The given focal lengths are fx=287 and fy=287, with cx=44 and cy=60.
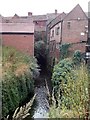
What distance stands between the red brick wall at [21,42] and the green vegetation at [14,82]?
5.04m

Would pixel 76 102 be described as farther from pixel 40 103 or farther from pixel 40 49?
pixel 40 49

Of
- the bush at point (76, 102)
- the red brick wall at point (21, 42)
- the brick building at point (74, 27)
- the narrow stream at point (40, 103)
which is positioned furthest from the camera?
the brick building at point (74, 27)

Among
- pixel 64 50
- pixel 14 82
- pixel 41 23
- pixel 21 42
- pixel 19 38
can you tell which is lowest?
pixel 14 82

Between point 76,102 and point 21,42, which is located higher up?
point 21,42

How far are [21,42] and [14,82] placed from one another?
11694 millimetres

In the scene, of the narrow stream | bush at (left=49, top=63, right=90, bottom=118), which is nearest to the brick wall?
the narrow stream

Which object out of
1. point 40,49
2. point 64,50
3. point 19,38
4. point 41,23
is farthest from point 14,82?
point 41,23

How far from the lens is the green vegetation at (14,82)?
12.9 m

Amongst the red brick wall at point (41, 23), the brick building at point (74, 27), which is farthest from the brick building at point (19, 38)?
the red brick wall at point (41, 23)

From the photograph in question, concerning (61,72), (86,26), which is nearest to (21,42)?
(86,26)

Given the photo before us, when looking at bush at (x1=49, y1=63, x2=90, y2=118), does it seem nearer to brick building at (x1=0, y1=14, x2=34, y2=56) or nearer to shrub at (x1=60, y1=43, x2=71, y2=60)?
shrub at (x1=60, y1=43, x2=71, y2=60)

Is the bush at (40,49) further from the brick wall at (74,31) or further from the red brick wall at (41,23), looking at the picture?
the red brick wall at (41,23)

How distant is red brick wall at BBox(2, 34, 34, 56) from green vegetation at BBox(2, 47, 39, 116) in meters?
5.04

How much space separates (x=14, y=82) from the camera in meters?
14.5
